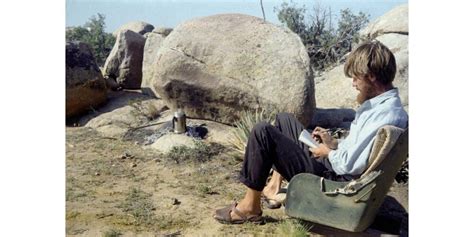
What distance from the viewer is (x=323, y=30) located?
14.9 ft

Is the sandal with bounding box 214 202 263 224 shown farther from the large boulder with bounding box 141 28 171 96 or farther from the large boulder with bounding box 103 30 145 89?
the large boulder with bounding box 103 30 145 89

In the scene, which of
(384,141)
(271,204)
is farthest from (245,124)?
(384,141)

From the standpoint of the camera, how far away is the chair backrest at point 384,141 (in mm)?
3086

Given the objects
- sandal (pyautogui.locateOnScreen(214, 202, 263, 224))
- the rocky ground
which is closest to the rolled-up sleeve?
the rocky ground

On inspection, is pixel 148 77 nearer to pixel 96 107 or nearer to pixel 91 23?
pixel 96 107

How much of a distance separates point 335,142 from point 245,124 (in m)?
1.42

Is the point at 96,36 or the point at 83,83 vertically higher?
the point at 96,36

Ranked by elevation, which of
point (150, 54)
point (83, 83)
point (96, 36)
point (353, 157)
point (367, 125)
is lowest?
A: point (353, 157)

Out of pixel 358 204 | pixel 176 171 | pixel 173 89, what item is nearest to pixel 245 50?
pixel 173 89

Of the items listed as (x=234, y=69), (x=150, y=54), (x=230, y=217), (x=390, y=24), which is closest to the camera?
(x=230, y=217)

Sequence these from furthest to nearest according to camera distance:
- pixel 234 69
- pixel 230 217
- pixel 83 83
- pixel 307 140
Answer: pixel 83 83 → pixel 234 69 → pixel 230 217 → pixel 307 140

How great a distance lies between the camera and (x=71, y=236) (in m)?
3.68

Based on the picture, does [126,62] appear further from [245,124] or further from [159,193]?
[159,193]
